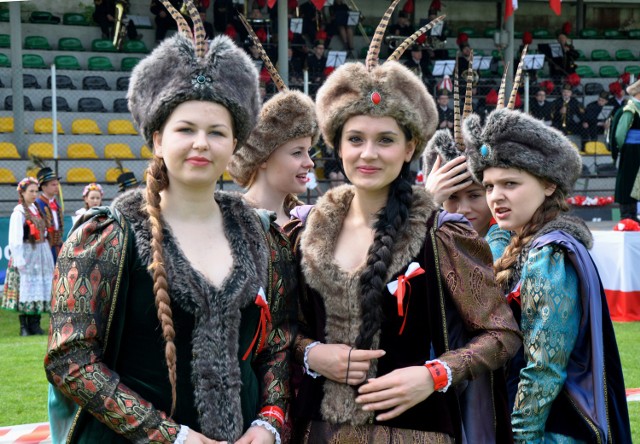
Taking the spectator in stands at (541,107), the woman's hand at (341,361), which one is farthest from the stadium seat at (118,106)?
the woman's hand at (341,361)

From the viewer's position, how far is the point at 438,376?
2441mm

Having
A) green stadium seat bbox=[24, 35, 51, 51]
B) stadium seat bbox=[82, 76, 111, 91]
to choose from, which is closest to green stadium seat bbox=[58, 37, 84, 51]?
green stadium seat bbox=[24, 35, 51, 51]

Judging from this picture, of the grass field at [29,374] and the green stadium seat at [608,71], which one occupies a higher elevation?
the green stadium seat at [608,71]

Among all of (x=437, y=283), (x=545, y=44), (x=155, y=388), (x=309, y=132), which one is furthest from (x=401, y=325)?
(x=545, y=44)

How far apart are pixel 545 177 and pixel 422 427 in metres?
0.95

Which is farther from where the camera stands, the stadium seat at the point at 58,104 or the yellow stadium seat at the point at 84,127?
the stadium seat at the point at 58,104

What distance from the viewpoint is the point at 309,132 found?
13.1 feet

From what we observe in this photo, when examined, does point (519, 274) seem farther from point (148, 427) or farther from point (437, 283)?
point (148, 427)

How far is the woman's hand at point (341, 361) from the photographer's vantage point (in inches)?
97.2

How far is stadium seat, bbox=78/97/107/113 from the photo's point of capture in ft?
55.7

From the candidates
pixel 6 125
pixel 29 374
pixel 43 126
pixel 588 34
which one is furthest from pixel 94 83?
pixel 588 34

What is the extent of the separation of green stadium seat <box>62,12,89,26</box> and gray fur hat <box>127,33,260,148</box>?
17826mm

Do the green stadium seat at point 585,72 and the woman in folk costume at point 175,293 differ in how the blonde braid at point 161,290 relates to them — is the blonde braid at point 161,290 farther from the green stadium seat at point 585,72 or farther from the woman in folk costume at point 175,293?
the green stadium seat at point 585,72

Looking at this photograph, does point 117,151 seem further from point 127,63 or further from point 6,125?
point 127,63
